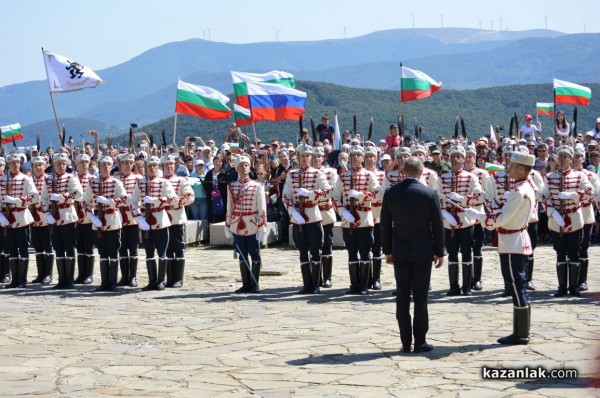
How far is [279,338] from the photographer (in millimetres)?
13148

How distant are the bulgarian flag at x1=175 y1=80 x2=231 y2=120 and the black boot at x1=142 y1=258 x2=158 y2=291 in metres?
8.23

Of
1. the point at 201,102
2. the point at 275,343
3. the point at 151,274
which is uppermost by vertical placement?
the point at 201,102

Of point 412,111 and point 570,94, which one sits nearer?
point 570,94

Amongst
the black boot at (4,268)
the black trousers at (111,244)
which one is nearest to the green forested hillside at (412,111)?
the black boot at (4,268)

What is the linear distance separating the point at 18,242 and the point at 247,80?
7367 mm

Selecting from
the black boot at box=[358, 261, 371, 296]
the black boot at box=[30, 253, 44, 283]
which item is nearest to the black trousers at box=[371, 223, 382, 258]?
the black boot at box=[358, 261, 371, 296]

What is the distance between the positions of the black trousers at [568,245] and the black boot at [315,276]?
3.23 m

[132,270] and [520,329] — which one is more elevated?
[132,270]

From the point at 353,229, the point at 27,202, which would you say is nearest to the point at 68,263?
the point at 27,202

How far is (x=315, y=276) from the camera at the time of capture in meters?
16.9

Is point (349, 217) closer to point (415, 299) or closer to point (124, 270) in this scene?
point (124, 270)

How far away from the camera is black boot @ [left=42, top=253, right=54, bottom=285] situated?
1875 cm

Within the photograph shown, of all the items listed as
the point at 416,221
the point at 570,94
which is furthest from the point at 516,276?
the point at 570,94

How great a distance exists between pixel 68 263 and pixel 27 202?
1097mm
